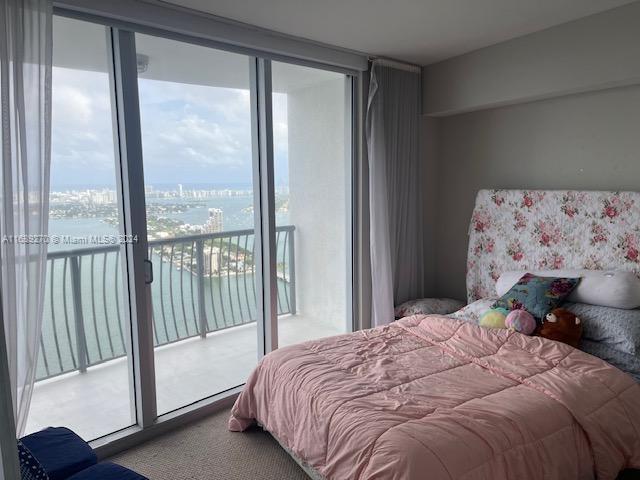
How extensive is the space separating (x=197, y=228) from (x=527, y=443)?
2938mm

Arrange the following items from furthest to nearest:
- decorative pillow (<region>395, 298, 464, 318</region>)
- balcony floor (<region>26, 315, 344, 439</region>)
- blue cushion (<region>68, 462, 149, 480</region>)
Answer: decorative pillow (<region>395, 298, 464, 318</region>) < balcony floor (<region>26, 315, 344, 439</region>) < blue cushion (<region>68, 462, 149, 480</region>)

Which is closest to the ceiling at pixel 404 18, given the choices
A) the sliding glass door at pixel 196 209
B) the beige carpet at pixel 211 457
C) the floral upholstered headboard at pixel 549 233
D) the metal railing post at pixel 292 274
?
the sliding glass door at pixel 196 209

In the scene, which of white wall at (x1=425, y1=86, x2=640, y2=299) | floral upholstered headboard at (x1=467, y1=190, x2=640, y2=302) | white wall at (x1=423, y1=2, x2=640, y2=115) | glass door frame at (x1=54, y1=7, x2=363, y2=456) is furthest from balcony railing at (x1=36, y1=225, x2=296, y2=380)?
white wall at (x1=423, y1=2, x2=640, y2=115)

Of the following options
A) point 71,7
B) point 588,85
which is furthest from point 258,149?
point 588,85

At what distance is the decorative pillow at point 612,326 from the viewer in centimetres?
234

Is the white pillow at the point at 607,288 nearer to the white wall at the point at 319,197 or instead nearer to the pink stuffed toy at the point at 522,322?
the pink stuffed toy at the point at 522,322

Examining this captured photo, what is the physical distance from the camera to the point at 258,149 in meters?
3.13

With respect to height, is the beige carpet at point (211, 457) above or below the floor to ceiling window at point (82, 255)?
below

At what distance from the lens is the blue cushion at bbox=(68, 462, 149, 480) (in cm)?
164

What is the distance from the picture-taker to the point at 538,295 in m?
2.75

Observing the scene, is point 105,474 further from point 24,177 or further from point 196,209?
point 196,209

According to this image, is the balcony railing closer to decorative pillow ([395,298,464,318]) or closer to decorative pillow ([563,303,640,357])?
decorative pillow ([395,298,464,318])

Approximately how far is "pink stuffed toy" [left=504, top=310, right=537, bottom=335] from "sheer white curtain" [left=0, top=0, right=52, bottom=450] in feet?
8.67

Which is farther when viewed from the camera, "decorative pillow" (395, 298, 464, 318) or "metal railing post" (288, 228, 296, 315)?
"metal railing post" (288, 228, 296, 315)
